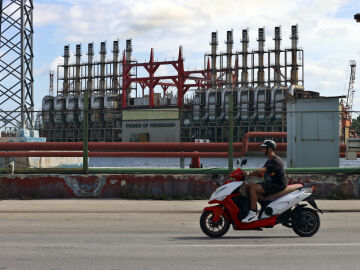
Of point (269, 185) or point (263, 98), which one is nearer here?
point (269, 185)

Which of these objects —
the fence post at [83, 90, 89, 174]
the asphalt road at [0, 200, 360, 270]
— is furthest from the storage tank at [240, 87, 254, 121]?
the asphalt road at [0, 200, 360, 270]

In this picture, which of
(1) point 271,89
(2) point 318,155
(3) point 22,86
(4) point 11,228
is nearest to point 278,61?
(1) point 271,89

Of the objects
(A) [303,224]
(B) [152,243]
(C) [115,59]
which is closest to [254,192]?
(A) [303,224]

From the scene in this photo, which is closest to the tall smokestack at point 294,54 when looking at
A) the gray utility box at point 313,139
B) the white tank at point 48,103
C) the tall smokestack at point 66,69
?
the tall smokestack at point 66,69

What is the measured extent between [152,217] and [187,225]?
139 cm

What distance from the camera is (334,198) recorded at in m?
14.4

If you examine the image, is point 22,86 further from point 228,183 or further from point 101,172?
point 228,183

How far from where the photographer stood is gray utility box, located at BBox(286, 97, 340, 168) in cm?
1656

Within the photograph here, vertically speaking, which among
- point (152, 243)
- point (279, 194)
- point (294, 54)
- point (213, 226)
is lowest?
point (152, 243)

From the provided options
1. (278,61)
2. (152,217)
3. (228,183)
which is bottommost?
(152,217)

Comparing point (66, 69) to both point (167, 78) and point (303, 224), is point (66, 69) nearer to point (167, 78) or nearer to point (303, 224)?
point (167, 78)

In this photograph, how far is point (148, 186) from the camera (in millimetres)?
14484

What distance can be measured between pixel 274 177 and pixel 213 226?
1.12 m

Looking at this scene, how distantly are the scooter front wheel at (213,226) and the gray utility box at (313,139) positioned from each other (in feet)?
27.8
